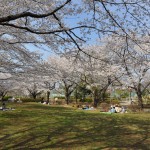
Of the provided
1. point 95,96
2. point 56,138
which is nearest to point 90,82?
point 95,96

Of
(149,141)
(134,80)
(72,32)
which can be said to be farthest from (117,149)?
(134,80)

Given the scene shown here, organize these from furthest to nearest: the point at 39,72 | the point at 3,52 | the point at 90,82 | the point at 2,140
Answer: the point at 90,82 → the point at 39,72 → the point at 3,52 → the point at 2,140

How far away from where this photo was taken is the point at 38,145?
870 cm

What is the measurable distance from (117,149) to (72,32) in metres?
3.74

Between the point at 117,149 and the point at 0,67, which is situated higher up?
the point at 0,67

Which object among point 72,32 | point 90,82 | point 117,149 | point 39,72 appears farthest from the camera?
point 90,82

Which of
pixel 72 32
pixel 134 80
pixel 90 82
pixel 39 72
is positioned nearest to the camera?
pixel 72 32

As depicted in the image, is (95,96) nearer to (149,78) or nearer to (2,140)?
(149,78)

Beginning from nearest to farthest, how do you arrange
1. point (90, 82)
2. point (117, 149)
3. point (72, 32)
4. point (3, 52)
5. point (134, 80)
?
point (72, 32)
point (117, 149)
point (3, 52)
point (134, 80)
point (90, 82)

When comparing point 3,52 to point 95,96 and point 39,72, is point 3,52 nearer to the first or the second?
point 39,72

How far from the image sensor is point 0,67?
1425 centimetres

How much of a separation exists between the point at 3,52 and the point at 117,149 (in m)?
7.79

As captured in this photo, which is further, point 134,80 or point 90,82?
point 90,82

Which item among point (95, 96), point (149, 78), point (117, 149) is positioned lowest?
point (117, 149)
